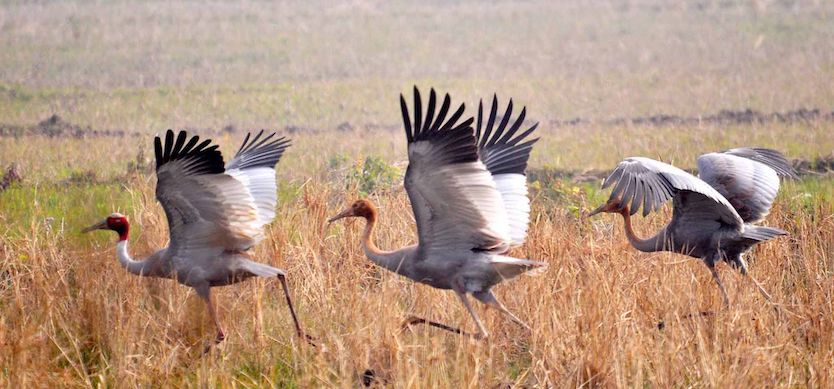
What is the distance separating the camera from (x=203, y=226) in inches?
258

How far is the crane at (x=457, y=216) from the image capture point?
5750 mm

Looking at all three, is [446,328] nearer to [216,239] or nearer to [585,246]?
[216,239]

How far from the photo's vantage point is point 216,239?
667cm

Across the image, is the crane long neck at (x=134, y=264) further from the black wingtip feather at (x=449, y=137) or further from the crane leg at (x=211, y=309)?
the black wingtip feather at (x=449, y=137)

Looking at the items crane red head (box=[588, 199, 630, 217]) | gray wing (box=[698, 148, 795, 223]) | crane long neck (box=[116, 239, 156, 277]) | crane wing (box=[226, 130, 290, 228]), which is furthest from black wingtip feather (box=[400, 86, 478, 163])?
gray wing (box=[698, 148, 795, 223])

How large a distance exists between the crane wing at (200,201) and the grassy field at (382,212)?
0.45 metres

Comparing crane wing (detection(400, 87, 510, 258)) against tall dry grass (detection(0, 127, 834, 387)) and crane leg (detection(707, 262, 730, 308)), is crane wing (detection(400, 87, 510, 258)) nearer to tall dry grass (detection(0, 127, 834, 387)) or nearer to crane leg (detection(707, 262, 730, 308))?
tall dry grass (detection(0, 127, 834, 387))

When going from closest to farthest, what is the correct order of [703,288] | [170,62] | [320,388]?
[320,388], [703,288], [170,62]

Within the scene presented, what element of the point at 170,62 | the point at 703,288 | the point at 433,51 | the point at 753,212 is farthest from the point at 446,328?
the point at 433,51

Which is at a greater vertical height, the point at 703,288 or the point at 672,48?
the point at 672,48

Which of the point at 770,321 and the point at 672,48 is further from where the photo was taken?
the point at 672,48

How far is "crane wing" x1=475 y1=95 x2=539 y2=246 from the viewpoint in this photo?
690 cm

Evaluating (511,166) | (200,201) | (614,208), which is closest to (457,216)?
(511,166)

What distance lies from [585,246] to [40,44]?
2030cm
